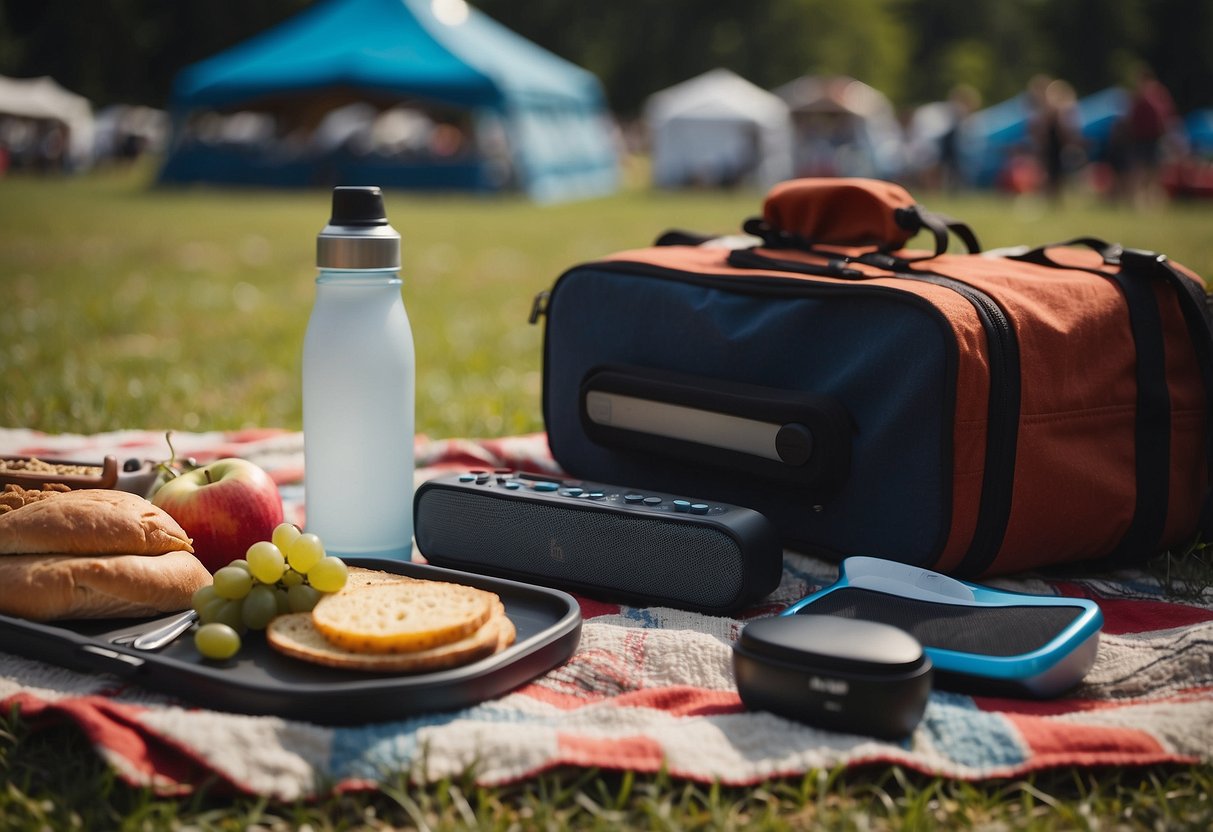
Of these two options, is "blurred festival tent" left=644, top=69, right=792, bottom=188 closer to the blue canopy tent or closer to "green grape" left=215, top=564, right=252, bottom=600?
the blue canopy tent

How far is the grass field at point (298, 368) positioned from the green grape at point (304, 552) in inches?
13.0

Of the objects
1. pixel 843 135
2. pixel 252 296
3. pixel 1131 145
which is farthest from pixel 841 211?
pixel 843 135

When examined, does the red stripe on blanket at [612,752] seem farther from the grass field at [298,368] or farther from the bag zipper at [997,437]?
the bag zipper at [997,437]

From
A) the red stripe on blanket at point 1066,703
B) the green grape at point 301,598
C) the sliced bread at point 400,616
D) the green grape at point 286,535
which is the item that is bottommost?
the red stripe on blanket at point 1066,703

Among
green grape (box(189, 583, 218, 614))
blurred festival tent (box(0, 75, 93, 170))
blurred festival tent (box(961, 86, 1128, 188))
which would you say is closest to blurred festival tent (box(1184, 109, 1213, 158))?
blurred festival tent (box(961, 86, 1128, 188))

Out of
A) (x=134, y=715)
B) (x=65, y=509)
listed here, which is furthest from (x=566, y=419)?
(x=134, y=715)

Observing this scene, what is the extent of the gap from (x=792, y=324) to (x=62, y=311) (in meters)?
4.17

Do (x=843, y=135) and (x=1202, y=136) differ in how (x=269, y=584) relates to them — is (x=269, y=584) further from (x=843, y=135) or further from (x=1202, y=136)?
(x=1202, y=136)

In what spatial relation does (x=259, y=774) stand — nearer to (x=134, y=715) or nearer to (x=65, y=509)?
(x=134, y=715)

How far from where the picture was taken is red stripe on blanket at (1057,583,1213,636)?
1765 millimetres

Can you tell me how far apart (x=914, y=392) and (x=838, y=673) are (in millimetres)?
653

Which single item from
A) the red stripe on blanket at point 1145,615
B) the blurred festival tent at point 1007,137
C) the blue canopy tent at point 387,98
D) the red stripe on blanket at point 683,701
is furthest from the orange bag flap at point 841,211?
the blurred festival tent at point 1007,137

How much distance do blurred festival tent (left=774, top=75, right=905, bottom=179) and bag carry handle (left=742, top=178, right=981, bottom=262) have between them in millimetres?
18319

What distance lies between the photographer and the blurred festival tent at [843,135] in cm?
2239
